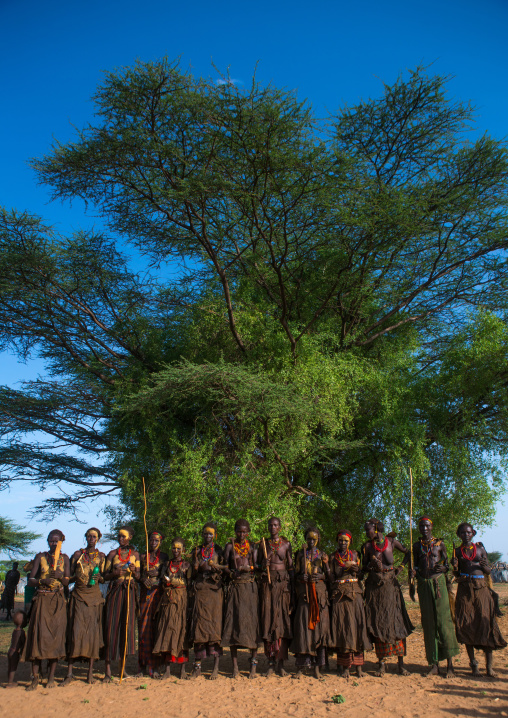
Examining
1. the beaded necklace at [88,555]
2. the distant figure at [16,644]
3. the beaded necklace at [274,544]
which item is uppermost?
the beaded necklace at [274,544]

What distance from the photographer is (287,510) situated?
35.9ft

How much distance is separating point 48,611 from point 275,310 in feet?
29.4

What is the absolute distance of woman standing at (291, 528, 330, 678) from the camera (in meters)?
7.61

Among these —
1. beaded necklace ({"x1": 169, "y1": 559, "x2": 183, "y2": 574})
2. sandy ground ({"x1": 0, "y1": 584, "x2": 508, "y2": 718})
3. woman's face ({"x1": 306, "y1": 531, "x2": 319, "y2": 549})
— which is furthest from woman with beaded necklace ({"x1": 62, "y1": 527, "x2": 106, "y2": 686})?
woman's face ({"x1": 306, "y1": 531, "x2": 319, "y2": 549})

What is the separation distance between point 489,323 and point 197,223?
6528 millimetres

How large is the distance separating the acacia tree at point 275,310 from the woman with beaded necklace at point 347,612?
2778mm

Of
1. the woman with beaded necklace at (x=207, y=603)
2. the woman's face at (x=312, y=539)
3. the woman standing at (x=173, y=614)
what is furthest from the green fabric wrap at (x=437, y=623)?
the woman standing at (x=173, y=614)

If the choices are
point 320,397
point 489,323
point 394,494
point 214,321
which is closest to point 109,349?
point 214,321

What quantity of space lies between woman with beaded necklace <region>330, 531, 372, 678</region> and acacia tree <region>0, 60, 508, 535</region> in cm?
278

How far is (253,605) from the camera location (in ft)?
26.1

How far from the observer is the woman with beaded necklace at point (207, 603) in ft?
25.3

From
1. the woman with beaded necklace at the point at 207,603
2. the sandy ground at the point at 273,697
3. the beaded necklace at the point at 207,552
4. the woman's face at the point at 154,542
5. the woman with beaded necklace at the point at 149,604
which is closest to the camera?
the sandy ground at the point at 273,697

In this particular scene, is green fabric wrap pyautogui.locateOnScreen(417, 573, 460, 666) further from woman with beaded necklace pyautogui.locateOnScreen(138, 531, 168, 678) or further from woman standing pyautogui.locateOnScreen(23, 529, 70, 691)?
woman standing pyautogui.locateOnScreen(23, 529, 70, 691)

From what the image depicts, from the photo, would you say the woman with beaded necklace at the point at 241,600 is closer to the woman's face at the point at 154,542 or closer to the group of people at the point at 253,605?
Answer: the group of people at the point at 253,605
